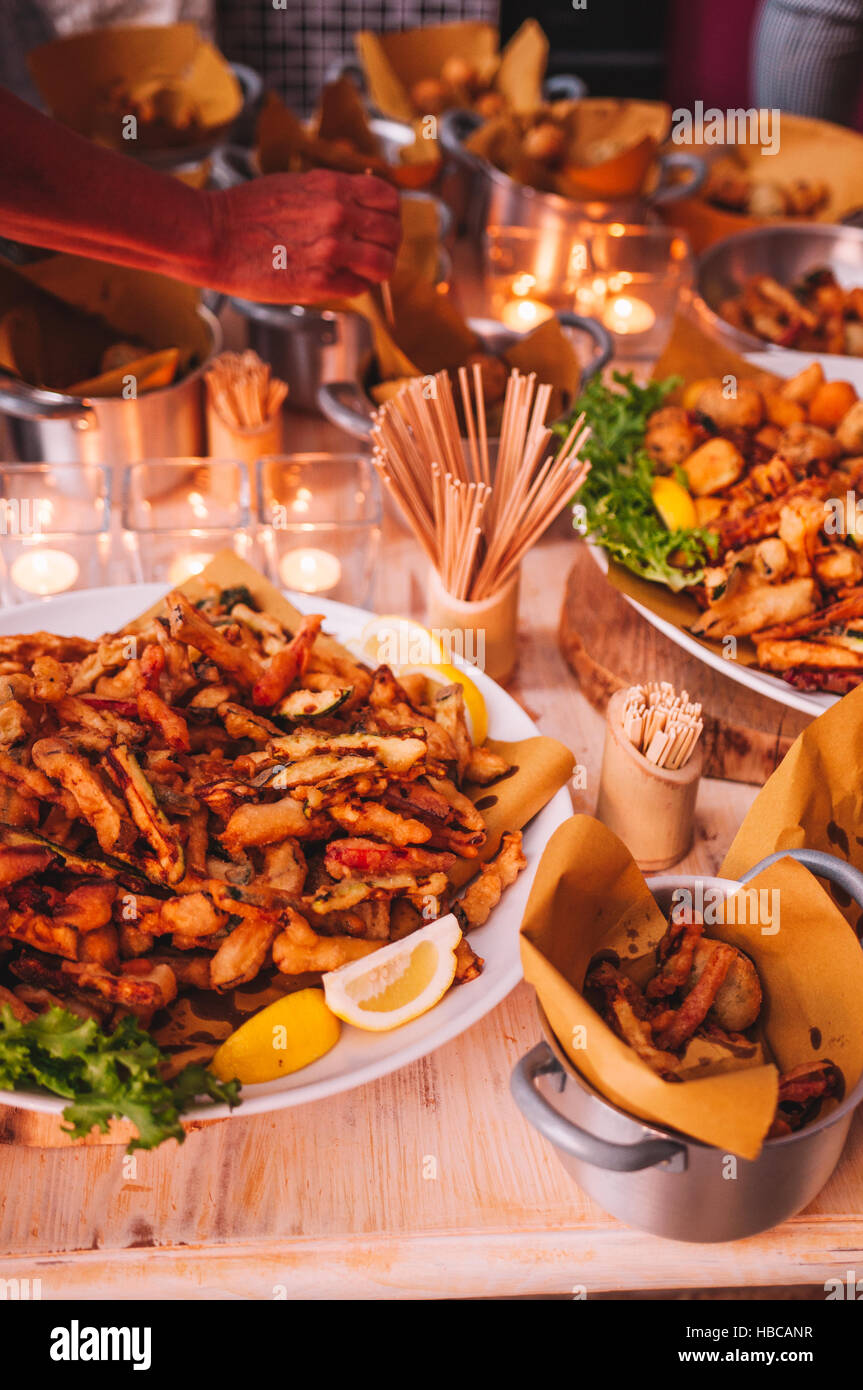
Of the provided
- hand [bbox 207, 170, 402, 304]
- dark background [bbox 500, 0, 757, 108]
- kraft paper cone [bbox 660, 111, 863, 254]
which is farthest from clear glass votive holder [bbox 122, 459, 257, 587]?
dark background [bbox 500, 0, 757, 108]

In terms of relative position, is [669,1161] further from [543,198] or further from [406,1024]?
[543,198]

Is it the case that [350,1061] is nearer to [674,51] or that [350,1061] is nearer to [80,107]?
[80,107]

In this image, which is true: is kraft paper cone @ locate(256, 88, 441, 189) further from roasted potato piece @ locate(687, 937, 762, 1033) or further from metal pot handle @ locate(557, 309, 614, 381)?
roasted potato piece @ locate(687, 937, 762, 1033)

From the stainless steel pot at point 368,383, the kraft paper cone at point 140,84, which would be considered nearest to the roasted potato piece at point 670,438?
the stainless steel pot at point 368,383

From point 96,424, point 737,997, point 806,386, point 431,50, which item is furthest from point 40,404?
point 431,50

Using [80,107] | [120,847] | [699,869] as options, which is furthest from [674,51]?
[120,847]
